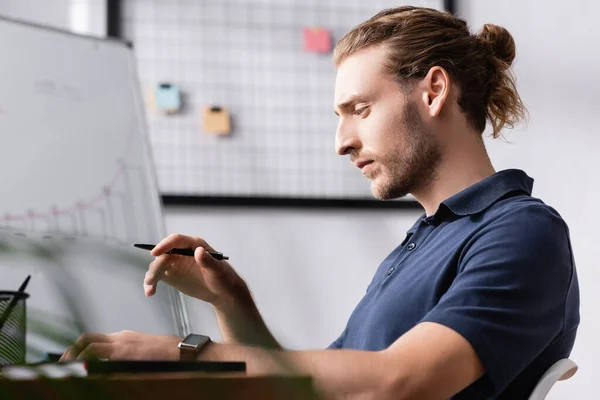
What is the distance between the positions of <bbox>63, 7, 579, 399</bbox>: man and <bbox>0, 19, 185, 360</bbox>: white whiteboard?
2.00 ft

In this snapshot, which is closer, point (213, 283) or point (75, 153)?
point (213, 283)

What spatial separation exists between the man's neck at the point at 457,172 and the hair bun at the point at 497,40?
0.24 meters

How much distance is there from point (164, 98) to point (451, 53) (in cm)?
108

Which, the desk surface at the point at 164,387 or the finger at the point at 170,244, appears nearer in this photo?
the desk surface at the point at 164,387

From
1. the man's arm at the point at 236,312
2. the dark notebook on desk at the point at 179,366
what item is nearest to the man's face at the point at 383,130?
the man's arm at the point at 236,312

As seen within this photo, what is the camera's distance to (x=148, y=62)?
2.25 metres

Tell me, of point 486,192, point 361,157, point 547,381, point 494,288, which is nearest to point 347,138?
point 361,157

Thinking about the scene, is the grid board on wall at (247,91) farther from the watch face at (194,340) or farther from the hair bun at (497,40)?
the watch face at (194,340)

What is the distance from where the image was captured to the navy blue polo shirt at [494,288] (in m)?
0.95

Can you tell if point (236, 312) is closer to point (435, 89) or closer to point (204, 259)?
point (204, 259)

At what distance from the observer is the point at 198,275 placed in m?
1.19

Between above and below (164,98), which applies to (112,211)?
below

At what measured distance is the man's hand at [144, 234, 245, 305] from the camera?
1.13 meters

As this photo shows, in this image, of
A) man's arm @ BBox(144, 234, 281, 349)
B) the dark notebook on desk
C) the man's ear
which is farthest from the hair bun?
the dark notebook on desk
